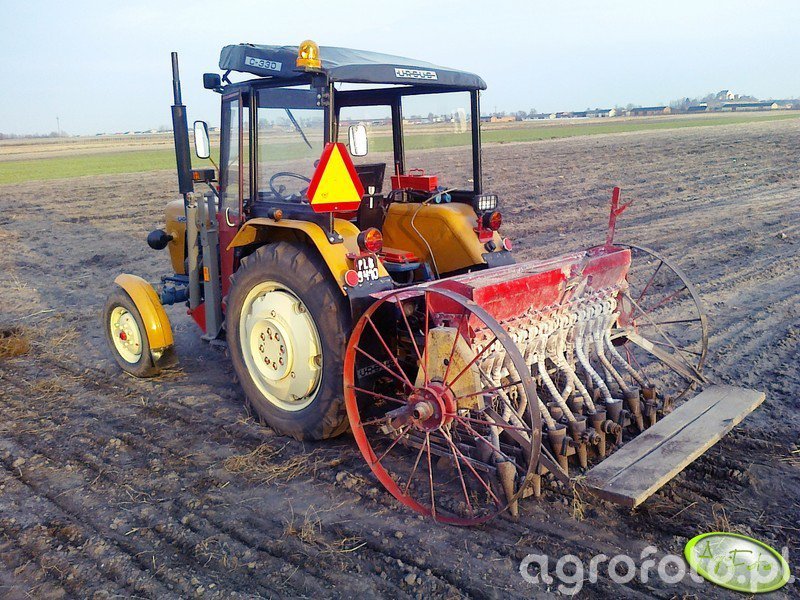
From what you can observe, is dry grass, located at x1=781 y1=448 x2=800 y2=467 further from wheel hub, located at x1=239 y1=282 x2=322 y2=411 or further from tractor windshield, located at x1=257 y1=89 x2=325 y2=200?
tractor windshield, located at x1=257 y1=89 x2=325 y2=200

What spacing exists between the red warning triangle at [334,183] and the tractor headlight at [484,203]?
1.11 metres

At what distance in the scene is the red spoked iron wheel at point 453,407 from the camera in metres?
3.30

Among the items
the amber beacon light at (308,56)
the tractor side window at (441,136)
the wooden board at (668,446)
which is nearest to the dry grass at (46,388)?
the tractor side window at (441,136)

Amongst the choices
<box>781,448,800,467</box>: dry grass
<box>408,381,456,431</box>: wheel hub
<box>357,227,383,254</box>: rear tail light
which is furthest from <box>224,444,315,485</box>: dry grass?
<box>781,448,800,467</box>: dry grass

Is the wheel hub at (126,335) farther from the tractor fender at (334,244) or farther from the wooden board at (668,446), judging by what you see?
the wooden board at (668,446)

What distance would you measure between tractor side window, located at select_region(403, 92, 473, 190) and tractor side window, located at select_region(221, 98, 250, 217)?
1267 mm

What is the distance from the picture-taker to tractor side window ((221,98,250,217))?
4551 mm

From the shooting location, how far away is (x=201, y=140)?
15.5ft

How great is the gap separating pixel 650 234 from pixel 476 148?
22.9 feet

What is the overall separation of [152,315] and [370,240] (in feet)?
7.75

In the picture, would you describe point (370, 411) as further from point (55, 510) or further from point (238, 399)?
point (55, 510)

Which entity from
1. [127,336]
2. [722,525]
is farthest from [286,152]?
[722,525]

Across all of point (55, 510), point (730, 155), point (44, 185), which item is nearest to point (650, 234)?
point (55, 510)

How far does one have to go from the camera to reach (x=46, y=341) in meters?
6.78
